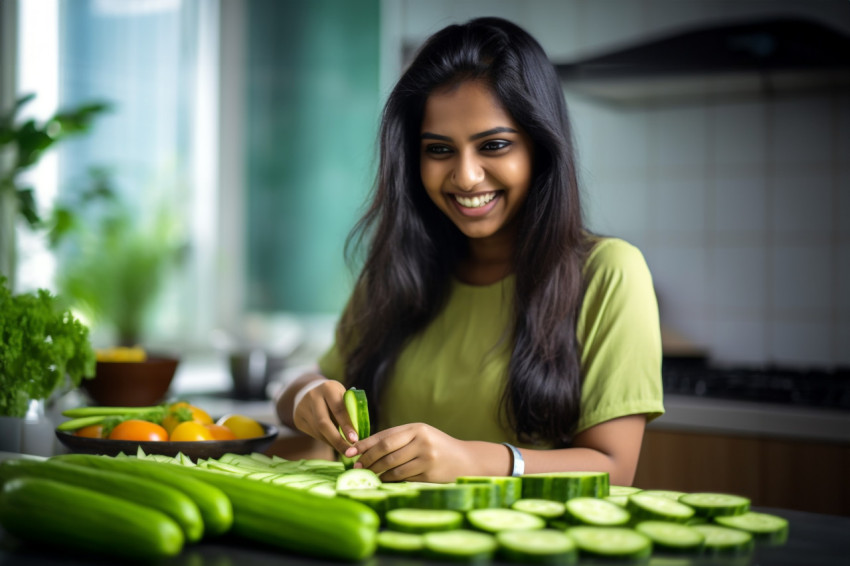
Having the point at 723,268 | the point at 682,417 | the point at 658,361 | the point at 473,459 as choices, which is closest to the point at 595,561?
the point at 473,459

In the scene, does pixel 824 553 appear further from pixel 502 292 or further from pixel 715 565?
pixel 502 292

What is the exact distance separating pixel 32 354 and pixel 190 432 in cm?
33

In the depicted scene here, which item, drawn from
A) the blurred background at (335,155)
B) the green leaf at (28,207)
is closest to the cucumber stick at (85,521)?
the blurred background at (335,155)

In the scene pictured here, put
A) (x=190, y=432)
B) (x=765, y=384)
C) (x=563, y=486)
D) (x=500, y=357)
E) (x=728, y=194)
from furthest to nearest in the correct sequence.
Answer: (x=728, y=194)
(x=765, y=384)
(x=500, y=357)
(x=190, y=432)
(x=563, y=486)

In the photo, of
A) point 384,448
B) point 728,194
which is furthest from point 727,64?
point 384,448

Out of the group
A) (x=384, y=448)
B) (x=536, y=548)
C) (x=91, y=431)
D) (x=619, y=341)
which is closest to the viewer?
(x=536, y=548)

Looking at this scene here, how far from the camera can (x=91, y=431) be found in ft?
4.42

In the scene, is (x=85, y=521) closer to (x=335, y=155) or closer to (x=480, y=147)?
(x=480, y=147)

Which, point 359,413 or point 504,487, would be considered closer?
point 504,487

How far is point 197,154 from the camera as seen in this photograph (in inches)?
149

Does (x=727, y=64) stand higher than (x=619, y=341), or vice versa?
(x=727, y=64)

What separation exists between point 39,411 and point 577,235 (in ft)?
3.34

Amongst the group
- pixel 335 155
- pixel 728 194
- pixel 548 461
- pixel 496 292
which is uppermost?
pixel 335 155

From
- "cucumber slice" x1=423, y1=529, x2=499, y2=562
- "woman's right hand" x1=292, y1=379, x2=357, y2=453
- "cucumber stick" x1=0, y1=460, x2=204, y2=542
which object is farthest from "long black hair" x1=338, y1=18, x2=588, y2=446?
"cucumber stick" x1=0, y1=460, x2=204, y2=542
